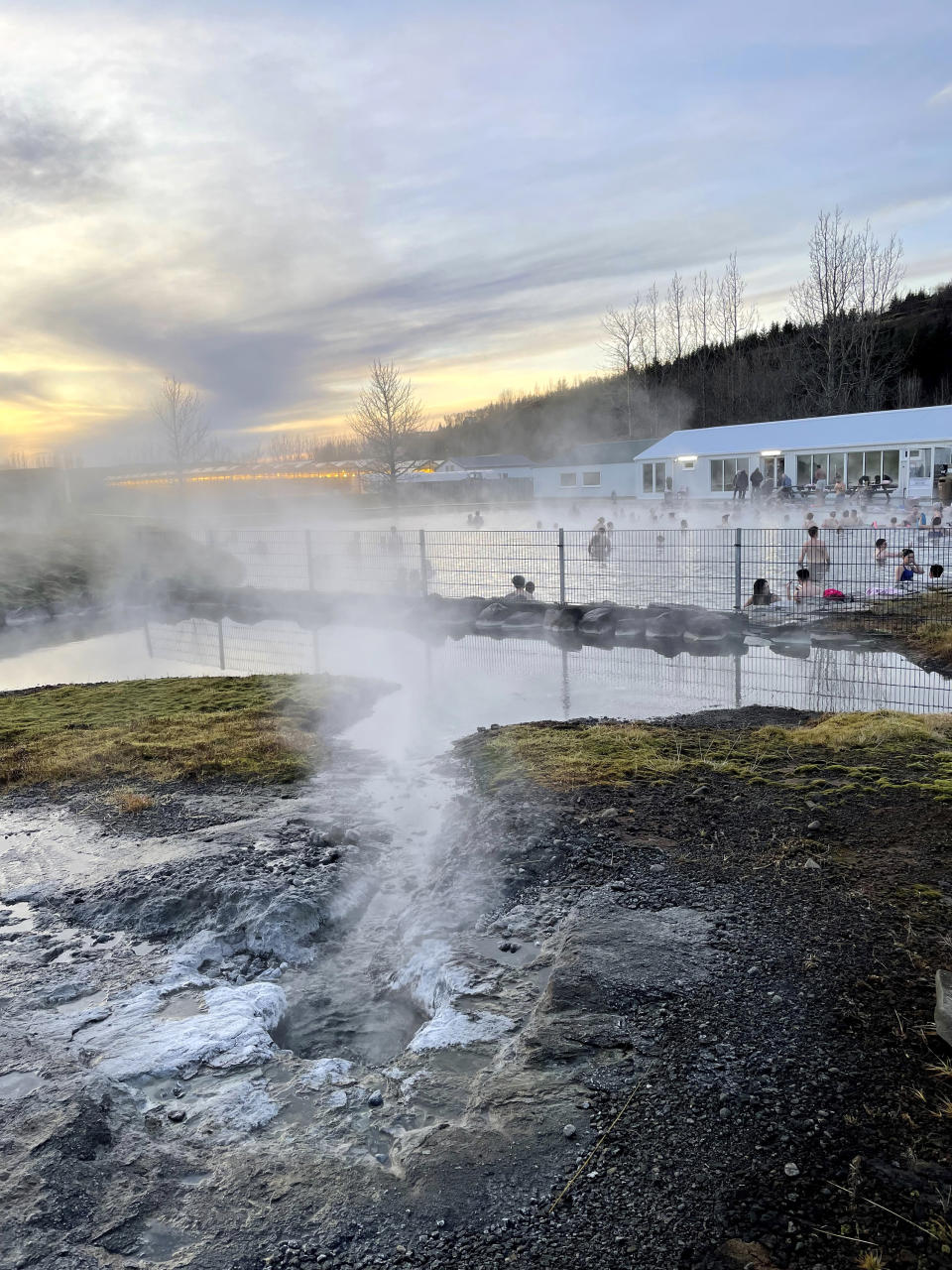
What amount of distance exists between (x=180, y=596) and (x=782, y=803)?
16.5 m

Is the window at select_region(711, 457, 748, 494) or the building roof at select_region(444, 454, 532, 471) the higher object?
the building roof at select_region(444, 454, 532, 471)

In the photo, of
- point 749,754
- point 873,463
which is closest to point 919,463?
Answer: point 873,463

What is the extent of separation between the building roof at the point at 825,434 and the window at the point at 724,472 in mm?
601

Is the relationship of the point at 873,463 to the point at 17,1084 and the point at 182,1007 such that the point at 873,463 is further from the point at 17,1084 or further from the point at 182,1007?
the point at 17,1084

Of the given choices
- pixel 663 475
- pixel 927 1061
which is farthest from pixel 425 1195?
pixel 663 475

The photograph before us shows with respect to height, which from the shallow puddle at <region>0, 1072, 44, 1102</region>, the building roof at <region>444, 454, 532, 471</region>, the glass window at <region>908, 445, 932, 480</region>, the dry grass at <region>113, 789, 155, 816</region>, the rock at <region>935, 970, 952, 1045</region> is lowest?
the shallow puddle at <region>0, 1072, 44, 1102</region>

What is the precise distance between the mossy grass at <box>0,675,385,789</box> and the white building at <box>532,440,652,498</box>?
46586mm

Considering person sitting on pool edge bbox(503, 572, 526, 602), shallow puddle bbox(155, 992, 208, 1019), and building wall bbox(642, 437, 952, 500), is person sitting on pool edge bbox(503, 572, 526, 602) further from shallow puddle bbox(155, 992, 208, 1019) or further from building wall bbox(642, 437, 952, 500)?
building wall bbox(642, 437, 952, 500)

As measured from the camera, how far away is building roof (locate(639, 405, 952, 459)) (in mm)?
36438

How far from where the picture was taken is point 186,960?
171 inches

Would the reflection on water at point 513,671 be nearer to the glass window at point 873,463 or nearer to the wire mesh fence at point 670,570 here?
the wire mesh fence at point 670,570

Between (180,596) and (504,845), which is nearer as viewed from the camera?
(504,845)

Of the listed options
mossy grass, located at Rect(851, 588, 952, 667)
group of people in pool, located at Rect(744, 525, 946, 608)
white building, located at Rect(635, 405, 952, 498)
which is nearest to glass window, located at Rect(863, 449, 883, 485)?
white building, located at Rect(635, 405, 952, 498)

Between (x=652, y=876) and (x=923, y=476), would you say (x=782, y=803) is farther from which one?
(x=923, y=476)
